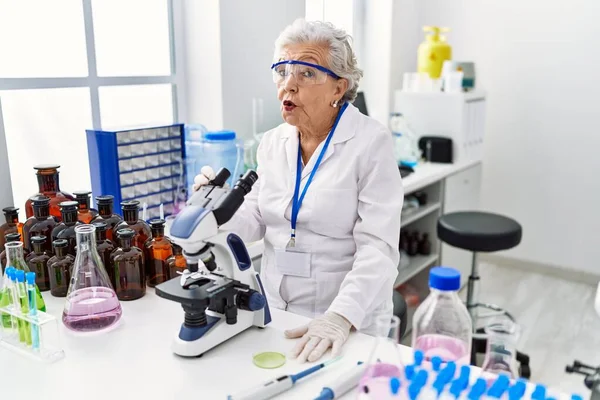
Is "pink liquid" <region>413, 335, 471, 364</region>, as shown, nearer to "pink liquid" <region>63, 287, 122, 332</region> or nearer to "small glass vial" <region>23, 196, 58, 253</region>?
"pink liquid" <region>63, 287, 122, 332</region>

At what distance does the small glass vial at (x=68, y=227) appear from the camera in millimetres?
1442

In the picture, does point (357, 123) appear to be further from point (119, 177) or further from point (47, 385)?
point (47, 385)

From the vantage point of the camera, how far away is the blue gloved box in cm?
184

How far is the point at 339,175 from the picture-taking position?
153cm

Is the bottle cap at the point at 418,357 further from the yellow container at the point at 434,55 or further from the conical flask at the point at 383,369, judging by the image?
the yellow container at the point at 434,55

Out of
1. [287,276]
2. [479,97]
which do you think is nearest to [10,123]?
[287,276]

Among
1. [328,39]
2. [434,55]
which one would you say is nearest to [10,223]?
[328,39]

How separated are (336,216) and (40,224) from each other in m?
0.83

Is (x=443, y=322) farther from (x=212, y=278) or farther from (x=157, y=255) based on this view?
(x=157, y=255)

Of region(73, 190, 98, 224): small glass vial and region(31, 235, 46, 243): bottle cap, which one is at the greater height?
region(73, 190, 98, 224): small glass vial

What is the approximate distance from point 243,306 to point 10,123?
131 cm

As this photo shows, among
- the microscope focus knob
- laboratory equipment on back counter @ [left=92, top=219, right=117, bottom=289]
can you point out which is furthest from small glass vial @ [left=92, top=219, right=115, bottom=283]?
the microscope focus knob

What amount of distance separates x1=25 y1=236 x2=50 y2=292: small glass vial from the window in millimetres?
402

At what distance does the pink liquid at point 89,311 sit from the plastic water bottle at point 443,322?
71cm
